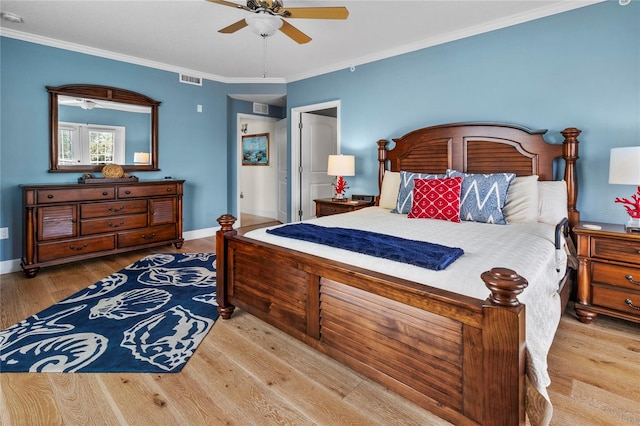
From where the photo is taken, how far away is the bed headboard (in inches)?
109

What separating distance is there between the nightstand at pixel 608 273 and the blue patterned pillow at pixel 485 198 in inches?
21.1

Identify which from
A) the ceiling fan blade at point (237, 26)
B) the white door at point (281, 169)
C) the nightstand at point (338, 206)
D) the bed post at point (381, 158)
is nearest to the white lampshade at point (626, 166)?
the bed post at point (381, 158)

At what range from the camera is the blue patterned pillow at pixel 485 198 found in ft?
8.82

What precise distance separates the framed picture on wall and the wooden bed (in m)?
5.27

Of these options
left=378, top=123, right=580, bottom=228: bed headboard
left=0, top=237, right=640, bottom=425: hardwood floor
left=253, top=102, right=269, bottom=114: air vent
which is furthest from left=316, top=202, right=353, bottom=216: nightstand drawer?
left=253, top=102, right=269, bottom=114: air vent

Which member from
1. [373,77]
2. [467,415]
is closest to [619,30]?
[373,77]

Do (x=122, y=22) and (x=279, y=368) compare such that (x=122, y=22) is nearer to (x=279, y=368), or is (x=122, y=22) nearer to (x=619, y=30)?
(x=279, y=368)

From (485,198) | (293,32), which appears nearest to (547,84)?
(485,198)

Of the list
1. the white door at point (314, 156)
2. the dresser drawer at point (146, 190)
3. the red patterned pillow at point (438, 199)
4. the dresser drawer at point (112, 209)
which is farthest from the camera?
the white door at point (314, 156)

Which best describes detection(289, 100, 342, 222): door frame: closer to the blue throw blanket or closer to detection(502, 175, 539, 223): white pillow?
the blue throw blanket

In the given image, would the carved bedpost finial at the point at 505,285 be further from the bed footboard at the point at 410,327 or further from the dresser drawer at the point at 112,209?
the dresser drawer at the point at 112,209

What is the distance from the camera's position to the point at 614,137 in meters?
2.68

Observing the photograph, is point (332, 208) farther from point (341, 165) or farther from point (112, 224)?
point (112, 224)

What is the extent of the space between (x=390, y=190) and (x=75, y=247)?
3.44 metres
